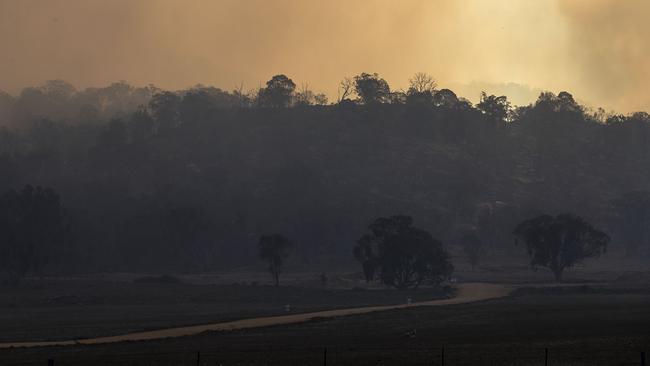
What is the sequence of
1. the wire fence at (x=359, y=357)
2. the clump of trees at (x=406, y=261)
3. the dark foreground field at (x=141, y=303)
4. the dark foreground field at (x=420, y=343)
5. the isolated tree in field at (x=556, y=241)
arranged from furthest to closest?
the isolated tree in field at (x=556, y=241) < the clump of trees at (x=406, y=261) < the dark foreground field at (x=141, y=303) < the dark foreground field at (x=420, y=343) < the wire fence at (x=359, y=357)

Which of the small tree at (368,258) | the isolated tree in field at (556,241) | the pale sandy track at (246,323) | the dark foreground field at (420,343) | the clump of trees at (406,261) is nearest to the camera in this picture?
the dark foreground field at (420,343)

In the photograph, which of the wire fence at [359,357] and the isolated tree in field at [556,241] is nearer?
the wire fence at [359,357]

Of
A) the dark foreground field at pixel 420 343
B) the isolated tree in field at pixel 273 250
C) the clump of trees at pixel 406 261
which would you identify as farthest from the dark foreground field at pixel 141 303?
the dark foreground field at pixel 420 343

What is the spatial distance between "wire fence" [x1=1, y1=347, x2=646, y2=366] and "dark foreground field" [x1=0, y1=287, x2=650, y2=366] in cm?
6

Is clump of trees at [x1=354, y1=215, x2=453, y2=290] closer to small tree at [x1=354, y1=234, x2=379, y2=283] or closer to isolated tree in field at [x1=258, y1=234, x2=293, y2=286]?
small tree at [x1=354, y1=234, x2=379, y2=283]

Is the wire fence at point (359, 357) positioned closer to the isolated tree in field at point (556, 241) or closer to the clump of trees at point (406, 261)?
the clump of trees at point (406, 261)

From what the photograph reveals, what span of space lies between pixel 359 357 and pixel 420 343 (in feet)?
36.6

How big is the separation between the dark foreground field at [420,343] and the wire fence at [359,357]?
0.20 ft

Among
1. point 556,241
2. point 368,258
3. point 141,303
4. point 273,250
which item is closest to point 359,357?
point 141,303

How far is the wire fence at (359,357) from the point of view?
2343 inches

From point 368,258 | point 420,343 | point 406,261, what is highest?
point 368,258

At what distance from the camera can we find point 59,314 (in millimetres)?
131000

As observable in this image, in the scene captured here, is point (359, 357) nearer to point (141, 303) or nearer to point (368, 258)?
point (141, 303)

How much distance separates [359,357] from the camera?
6588 centimetres
